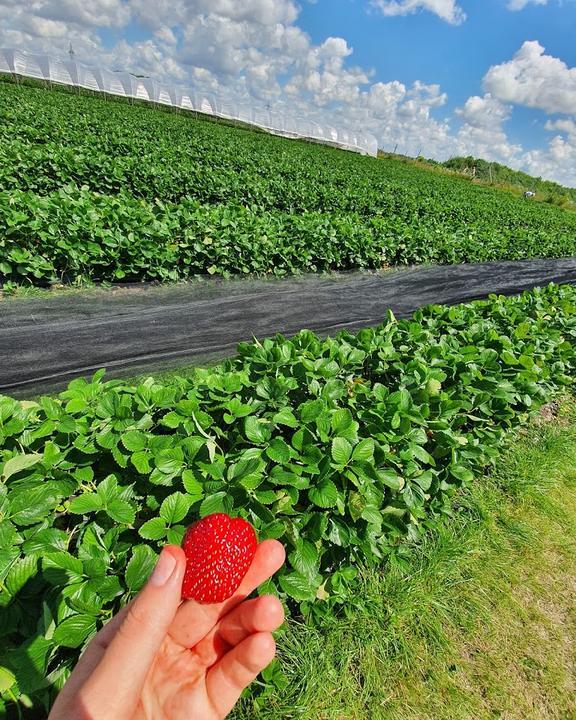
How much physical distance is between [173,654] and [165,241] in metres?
6.28

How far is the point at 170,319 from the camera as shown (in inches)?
222

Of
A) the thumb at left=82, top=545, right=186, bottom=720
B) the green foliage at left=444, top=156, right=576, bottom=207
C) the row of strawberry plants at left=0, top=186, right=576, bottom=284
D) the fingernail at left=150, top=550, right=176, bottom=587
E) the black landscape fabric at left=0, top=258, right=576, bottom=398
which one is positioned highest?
the green foliage at left=444, top=156, right=576, bottom=207

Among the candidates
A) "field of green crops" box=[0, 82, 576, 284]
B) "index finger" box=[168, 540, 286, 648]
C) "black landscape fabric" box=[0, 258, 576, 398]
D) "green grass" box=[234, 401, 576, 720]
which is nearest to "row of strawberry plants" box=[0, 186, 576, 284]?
"field of green crops" box=[0, 82, 576, 284]

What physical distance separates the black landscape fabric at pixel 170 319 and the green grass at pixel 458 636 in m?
2.88

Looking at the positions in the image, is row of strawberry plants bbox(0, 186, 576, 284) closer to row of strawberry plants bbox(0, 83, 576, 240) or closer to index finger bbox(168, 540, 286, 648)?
row of strawberry plants bbox(0, 83, 576, 240)

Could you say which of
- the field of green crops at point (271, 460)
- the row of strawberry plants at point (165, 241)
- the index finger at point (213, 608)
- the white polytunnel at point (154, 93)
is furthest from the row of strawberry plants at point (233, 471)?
the white polytunnel at point (154, 93)

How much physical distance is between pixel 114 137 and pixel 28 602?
62.7 ft

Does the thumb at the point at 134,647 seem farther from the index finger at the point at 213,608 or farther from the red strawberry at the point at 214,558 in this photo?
the index finger at the point at 213,608

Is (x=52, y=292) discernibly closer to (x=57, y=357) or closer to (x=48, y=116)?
(x=57, y=357)

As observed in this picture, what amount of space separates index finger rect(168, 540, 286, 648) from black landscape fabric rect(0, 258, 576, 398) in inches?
133

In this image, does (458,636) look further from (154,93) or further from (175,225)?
(154,93)

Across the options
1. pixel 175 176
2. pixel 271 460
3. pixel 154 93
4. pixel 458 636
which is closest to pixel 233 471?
pixel 271 460

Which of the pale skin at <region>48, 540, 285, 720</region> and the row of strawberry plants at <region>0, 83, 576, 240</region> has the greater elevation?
the row of strawberry plants at <region>0, 83, 576, 240</region>

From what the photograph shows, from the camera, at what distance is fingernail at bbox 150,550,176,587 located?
2.92ft
